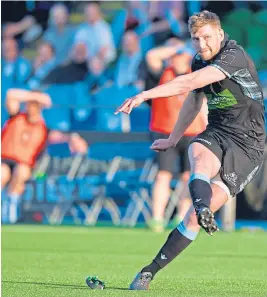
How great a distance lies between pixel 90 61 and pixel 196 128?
363 centimetres

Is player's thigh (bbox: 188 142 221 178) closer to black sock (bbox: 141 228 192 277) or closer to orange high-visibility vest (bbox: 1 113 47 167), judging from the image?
black sock (bbox: 141 228 192 277)

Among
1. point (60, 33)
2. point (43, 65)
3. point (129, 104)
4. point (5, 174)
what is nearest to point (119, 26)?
point (60, 33)

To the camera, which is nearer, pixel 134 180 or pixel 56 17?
pixel 134 180

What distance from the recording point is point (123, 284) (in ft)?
27.0

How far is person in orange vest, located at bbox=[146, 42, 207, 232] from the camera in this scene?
15.2 m

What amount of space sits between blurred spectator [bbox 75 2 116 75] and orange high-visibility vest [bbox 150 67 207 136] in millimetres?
2997

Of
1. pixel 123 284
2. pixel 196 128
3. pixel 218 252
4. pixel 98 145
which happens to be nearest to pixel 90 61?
pixel 98 145

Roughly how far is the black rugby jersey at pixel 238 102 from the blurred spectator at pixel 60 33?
1126cm

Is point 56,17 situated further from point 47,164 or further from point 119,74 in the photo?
point 47,164

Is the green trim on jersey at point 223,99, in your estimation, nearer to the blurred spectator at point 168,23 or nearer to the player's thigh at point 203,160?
the player's thigh at point 203,160

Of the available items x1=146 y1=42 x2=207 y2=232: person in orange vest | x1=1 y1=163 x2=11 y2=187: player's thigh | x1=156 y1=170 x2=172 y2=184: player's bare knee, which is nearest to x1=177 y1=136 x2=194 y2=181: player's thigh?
x1=146 y1=42 x2=207 y2=232: person in orange vest

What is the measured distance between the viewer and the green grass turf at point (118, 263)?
25.6 feet

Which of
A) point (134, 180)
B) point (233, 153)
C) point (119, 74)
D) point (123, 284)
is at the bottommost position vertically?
point (134, 180)

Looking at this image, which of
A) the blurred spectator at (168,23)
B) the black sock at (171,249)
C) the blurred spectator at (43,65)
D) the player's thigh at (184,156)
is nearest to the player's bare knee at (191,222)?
the black sock at (171,249)
